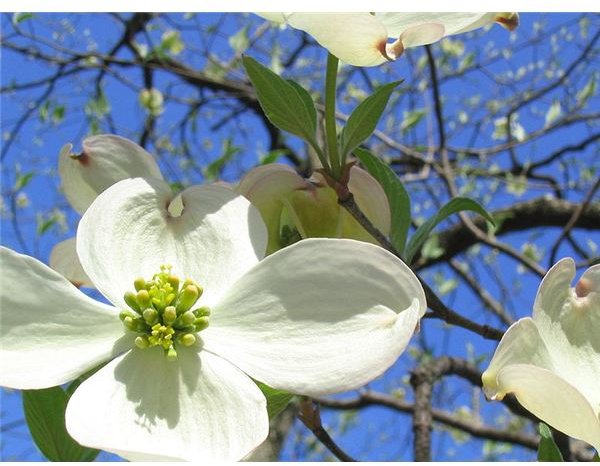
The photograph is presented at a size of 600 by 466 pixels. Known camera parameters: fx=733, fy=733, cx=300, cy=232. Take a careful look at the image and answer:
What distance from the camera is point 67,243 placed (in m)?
0.49

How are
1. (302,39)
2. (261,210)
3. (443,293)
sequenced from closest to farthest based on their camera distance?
(261,210), (443,293), (302,39)

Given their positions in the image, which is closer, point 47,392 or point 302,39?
point 47,392

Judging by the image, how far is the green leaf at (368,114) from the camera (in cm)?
47

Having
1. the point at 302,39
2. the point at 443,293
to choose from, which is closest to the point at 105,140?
the point at 443,293

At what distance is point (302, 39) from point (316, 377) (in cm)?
270

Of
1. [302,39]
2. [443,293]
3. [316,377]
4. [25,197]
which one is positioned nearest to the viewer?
[316,377]

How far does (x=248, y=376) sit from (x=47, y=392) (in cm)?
13

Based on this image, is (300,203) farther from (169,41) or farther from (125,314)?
(169,41)

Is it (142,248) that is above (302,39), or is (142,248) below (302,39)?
below

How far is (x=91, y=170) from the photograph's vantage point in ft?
Result: 1.55

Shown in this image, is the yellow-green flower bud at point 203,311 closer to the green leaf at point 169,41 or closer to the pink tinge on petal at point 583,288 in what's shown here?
the pink tinge on petal at point 583,288

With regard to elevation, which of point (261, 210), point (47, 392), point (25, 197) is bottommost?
point (47, 392)

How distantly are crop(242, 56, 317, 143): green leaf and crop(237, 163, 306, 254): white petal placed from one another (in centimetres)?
3

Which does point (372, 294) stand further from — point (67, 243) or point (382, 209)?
point (67, 243)
